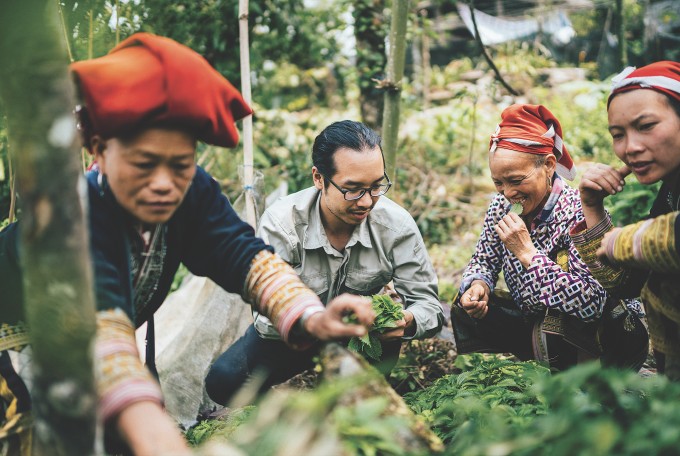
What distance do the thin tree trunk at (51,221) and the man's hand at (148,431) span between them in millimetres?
126

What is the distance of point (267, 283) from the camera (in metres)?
2.28

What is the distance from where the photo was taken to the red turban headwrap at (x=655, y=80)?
89.6 inches

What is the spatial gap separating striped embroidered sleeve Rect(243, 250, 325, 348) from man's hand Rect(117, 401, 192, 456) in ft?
2.13

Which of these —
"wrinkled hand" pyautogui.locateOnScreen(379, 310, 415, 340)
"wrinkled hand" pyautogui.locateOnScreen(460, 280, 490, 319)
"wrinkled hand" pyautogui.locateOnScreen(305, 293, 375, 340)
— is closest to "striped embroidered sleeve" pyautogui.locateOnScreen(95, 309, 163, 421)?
"wrinkled hand" pyautogui.locateOnScreen(305, 293, 375, 340)

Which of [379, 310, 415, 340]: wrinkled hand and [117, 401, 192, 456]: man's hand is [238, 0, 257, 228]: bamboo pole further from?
[117, 401, 192, 456]: man's hand

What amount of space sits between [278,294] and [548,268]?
4.94 feet

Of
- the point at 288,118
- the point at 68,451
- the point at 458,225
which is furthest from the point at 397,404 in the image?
the point at 288,118

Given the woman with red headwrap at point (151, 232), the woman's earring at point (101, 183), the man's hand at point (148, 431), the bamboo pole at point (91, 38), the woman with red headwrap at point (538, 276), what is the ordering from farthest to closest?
the bamboo pole at point (91, 38), the woman with red headwrap at point (538, 276), the woman's earring at point (101, 183), the woman with red headwrap at point (151, 232), the man's hand at point (148, 431)

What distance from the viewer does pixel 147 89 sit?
1.81 m

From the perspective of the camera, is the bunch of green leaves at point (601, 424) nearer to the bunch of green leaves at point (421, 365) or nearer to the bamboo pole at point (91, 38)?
the bunch of green leaves at point (421, 365)

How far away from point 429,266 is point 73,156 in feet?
7.76

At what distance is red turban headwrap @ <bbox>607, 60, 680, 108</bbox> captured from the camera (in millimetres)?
2275

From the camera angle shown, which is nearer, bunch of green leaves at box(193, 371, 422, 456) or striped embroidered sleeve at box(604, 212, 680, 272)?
bunch of green leaves at box(193, 371, 422, 456)

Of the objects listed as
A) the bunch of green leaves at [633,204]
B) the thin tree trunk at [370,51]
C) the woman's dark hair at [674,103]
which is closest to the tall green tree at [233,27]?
the thin tree trunk at [370,51]
